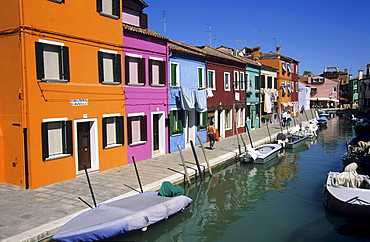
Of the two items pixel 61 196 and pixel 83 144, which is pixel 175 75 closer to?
pixel 83 144

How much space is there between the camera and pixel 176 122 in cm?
2023

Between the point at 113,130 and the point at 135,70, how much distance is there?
130 inches

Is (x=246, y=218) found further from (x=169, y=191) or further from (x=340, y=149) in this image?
(x=340, y=149)

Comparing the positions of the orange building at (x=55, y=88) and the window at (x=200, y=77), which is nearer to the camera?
the orange building at (x=55, y=88)

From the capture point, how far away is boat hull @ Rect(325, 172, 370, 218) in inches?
408

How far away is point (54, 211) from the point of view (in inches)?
385

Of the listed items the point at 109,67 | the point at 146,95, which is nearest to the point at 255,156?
the point at 146,95

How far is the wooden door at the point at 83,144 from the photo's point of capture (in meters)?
13.9

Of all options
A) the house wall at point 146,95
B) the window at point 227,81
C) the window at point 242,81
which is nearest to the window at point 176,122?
the house wall at point 146,95

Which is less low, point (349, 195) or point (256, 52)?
point (256, 52)

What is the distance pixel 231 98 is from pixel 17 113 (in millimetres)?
18321

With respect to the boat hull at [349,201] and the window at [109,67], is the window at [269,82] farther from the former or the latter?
the boat hull at [349,201]

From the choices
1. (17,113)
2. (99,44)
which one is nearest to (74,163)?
(17,113)

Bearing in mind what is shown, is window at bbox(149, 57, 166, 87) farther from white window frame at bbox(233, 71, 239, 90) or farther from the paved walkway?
white window frame at bbox(233, 71, 239, 90)
